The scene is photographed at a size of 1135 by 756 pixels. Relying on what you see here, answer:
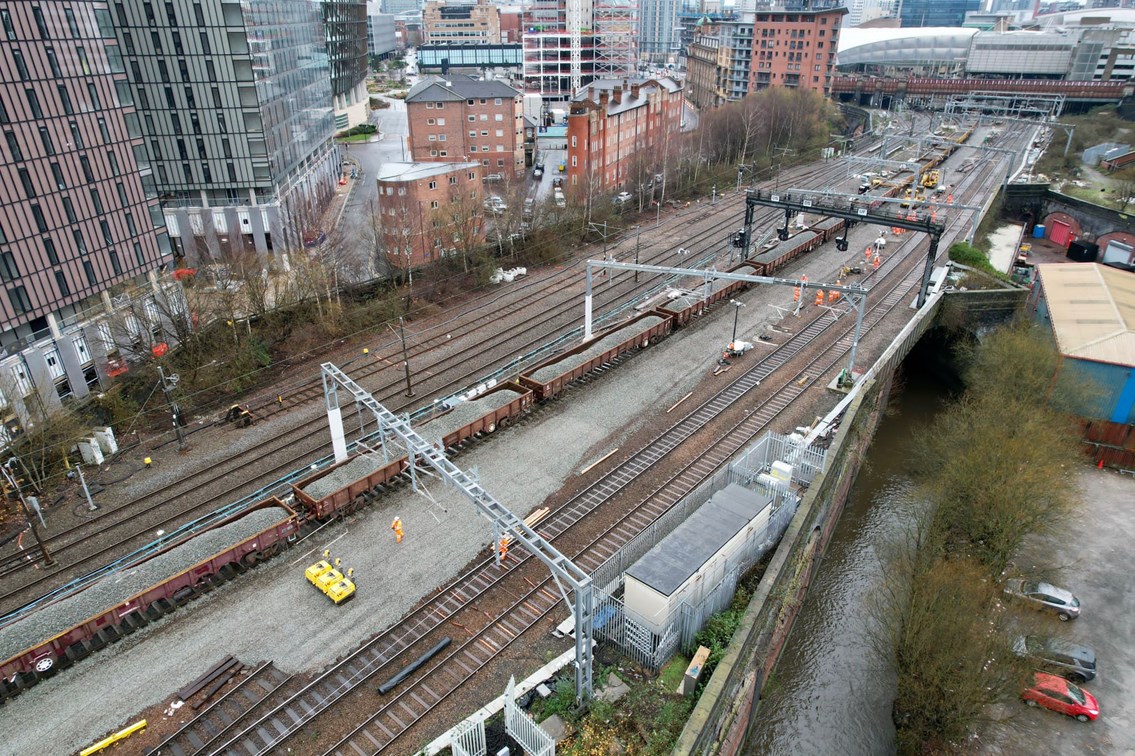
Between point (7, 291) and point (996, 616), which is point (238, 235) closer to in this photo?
point (7, 291)

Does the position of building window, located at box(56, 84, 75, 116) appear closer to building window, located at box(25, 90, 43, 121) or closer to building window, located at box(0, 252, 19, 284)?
building window, located at box(25, 90, 43, 121)

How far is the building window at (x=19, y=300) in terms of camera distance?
31.8 metres

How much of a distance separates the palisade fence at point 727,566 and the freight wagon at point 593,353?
31.3 feet

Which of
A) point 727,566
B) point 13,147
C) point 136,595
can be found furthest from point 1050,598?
point 13,147

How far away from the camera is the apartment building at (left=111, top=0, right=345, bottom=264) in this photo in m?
46.2

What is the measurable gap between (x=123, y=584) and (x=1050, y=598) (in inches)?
1221

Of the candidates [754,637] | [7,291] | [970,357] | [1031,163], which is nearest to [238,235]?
[7,291]

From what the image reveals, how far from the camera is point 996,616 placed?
852 inches

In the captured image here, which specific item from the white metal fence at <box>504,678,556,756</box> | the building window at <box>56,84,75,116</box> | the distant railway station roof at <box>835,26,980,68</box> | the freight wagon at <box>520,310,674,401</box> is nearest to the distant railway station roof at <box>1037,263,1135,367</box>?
the freight wagon at <box>520,310,674,401</box>

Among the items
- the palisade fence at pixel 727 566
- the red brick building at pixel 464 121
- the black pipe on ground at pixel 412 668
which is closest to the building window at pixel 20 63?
the black pipe on ground at pixel 412 668

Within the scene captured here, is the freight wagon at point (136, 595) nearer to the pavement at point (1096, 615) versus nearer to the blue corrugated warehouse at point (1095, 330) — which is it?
the pavement at point (1096, 615)

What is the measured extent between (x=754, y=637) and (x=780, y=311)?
26.8 m

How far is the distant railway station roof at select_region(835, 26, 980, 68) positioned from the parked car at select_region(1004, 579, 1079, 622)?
12158cm

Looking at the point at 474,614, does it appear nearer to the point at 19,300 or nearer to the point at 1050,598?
the point at 1050,598
